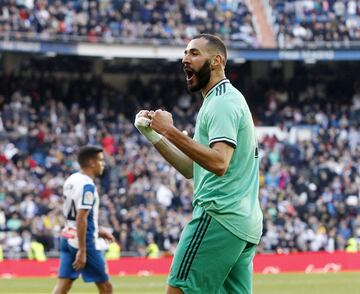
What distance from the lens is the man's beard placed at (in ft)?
23.4

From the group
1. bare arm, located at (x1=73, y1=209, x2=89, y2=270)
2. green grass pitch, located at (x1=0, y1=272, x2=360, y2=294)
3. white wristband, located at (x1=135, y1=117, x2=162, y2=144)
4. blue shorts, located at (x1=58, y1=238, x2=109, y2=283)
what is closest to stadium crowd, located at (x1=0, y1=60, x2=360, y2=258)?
green grass pitch, located at (x1=0, y1=272, x2=360, y2=294)

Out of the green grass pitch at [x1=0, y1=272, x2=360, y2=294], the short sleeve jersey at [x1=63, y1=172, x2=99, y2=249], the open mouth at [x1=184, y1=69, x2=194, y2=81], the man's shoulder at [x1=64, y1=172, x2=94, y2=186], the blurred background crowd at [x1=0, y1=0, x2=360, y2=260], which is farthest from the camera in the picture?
the blurred background crowd at [x1=0, y1=0, x2=360, y2=260]

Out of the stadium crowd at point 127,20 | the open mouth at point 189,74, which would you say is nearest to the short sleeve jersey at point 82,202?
the open mouth at point 189,74

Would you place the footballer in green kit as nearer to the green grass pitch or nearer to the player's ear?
the player's ear

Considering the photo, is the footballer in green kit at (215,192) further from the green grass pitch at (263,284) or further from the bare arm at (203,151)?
the green grass pitch at (263,284)

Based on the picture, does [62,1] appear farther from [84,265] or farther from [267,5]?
[84,265]

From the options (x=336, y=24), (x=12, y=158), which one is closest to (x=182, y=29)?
(x=336, y=24)

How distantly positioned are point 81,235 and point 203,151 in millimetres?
5340

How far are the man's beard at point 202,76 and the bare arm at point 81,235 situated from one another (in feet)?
16.2

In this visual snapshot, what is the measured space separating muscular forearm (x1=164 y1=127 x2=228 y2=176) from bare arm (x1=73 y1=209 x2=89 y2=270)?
525 centimetres

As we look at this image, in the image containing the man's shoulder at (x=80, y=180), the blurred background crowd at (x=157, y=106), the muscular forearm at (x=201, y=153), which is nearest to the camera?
the muscular forearm at (x=201, y=153)

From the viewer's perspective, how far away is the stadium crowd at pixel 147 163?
28.6 metres

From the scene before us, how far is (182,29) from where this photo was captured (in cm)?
3619

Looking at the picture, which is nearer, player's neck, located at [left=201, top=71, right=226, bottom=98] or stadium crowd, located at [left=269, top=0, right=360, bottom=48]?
player's neck, located at [left=201, top=71, right=226, bottom=98]
